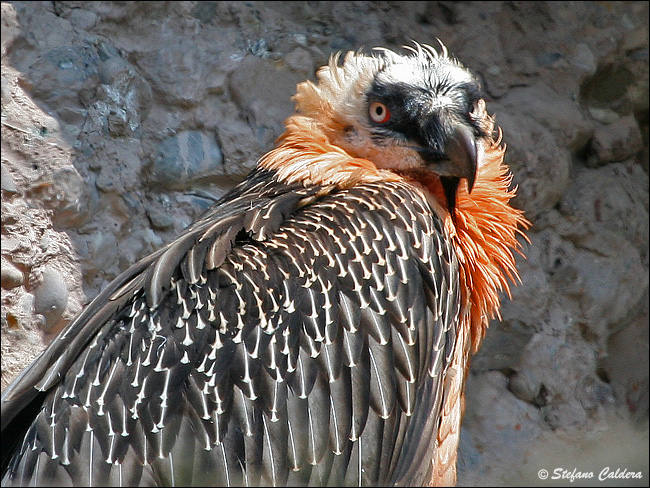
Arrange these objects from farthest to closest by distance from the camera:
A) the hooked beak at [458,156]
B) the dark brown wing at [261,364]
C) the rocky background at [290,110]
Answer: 1. the rocky background at [290,110]
2. the hooked beak at [458,156]
3. the dark brown wing at [261,364]

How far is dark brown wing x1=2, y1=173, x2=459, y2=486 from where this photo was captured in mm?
2303

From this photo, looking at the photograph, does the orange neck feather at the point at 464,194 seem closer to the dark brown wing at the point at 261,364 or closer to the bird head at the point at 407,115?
the bird head at the point at 407,115

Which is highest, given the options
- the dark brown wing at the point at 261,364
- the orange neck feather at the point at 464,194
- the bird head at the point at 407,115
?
the bird head at the point at 407,115

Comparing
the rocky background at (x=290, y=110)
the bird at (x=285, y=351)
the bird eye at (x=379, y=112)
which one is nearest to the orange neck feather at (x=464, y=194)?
the bird at (x=285, y=351)

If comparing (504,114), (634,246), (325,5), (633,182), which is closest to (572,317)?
(634,246)

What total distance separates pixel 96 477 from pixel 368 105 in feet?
5.27

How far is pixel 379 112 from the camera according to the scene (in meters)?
2.92

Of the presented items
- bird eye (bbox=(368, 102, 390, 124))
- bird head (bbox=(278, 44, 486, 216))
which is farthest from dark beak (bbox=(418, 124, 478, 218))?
bird eye (bbox=(368, 102, 390, 124))

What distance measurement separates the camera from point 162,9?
166 inches

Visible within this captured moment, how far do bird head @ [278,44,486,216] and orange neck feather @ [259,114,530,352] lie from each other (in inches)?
1.7

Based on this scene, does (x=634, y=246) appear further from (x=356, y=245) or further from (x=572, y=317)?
(x=356, y=245)

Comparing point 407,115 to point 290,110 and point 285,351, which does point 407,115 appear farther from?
point 290,110

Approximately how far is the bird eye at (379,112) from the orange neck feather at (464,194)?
6.4 inches

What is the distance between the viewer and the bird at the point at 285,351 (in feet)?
7.57
